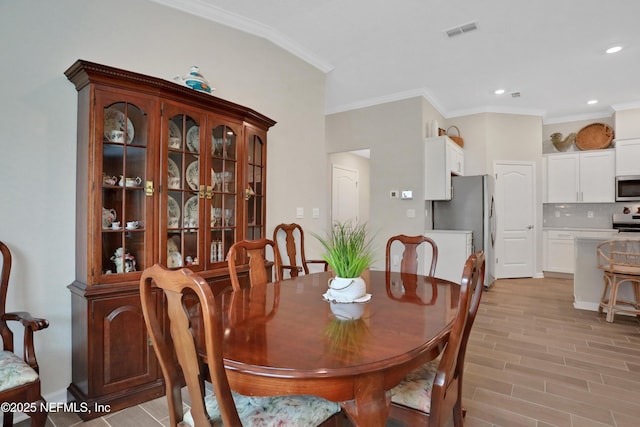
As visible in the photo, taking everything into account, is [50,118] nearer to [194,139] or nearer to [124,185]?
[124,185]

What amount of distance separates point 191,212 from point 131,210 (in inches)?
15.7

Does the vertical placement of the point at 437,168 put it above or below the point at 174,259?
above

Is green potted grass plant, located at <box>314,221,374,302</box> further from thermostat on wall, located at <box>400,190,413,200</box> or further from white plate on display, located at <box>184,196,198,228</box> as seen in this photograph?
thermostat on wall, located at <box>400,190,413,200</box>

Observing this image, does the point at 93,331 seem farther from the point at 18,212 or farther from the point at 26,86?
the point at 26,86

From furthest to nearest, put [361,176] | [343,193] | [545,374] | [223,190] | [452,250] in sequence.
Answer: [361,176] < [343,193] < [452,250] < [223,190] < [545,374]

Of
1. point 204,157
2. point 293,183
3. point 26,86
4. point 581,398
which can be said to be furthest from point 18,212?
point 581,398

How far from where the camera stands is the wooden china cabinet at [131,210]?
1.91 metres

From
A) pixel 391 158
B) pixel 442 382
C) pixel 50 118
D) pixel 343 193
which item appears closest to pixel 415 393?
pixel 442 382

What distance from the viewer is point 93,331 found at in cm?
189

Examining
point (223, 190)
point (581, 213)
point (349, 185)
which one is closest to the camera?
point (223, 190)

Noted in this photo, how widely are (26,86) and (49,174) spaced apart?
516mm

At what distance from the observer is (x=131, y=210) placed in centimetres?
209

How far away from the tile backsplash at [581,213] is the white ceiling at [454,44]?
1.80 metres

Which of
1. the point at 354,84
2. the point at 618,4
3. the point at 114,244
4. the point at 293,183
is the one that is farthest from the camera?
the point at 354,84
